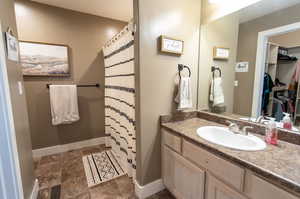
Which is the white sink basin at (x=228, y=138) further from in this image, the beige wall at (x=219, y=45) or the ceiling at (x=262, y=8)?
the ceiling at (x=262, y=8)

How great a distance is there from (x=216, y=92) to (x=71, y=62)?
2.48m

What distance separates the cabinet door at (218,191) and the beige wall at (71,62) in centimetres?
238

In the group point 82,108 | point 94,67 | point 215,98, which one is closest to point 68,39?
point 94,67

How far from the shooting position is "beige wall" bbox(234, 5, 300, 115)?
1.31 meters

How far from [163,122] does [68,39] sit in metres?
2.27

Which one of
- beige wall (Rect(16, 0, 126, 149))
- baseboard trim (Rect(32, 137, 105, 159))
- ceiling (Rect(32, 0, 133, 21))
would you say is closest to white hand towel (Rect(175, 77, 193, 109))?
ceiling (Rect(32, 0, 133, 21))

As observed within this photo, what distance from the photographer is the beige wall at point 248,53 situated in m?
1.31

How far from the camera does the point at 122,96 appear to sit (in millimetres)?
1947

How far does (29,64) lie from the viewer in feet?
7.32

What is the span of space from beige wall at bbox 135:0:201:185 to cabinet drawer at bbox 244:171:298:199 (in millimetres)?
920

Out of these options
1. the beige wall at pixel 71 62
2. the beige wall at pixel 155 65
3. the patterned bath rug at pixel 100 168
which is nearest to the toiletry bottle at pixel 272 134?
the beige wall at pixel 155 65

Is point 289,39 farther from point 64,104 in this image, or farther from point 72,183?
point 64,104

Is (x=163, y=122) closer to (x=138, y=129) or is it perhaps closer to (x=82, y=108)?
(x=138, y=129)

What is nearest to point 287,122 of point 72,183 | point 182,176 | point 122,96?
point 182,176
